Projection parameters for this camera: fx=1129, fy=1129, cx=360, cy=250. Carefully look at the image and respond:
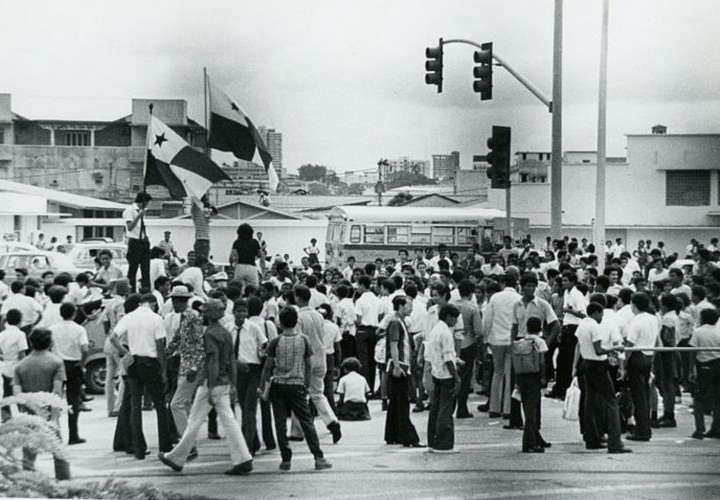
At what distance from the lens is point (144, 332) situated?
11359mm

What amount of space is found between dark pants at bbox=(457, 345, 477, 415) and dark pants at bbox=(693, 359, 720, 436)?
296 cm

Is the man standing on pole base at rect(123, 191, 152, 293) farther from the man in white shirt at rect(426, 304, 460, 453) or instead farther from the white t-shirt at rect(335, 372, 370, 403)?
the man in white shirt at rect(426, 304, 460, 453)

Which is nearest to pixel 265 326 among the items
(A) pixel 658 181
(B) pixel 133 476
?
(B) pixel 133 476

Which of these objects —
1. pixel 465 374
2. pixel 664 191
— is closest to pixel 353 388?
pixel 465 374

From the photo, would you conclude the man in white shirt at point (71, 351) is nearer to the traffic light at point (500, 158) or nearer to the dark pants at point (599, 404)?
the dark pants at point (599, 404)

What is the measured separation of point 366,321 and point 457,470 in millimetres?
4884

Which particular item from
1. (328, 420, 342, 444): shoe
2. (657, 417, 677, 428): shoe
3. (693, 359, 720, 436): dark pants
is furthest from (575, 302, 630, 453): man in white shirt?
(328, 420, 342, 444): shoe

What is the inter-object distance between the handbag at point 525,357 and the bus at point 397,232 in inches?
832

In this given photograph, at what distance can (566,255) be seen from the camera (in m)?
21.2

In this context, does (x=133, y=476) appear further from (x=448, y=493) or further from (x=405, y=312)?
(x=405, y=312)

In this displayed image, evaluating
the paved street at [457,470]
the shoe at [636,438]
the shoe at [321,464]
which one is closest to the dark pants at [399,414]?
the paved street at [457,470]

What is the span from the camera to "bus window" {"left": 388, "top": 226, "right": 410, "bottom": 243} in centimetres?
3325

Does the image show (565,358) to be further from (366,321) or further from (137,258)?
(137,258)

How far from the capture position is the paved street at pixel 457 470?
33.1 ft
